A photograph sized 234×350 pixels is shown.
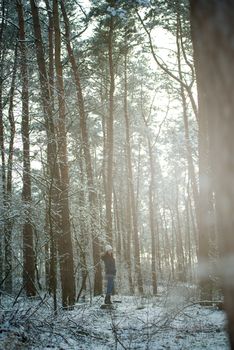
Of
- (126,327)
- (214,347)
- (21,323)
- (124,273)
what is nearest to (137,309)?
(126,327)

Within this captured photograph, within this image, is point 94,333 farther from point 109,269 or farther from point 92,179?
point 92,179

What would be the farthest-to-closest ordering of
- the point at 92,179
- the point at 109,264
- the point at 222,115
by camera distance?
the point at 92,179, the point at 109,264, the point at 222,115

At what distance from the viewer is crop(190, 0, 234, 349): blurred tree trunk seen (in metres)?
1.78

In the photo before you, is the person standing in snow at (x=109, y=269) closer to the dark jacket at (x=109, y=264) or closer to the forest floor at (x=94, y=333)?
the dark jacket at (x=109, y=264)

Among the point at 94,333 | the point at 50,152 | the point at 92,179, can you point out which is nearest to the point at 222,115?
the point at 94,333

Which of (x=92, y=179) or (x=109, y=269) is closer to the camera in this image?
(x=109, y=269)

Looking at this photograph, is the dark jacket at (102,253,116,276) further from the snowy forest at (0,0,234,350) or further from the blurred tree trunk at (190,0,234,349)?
the blurred tree trunk at (190,0,234,349)

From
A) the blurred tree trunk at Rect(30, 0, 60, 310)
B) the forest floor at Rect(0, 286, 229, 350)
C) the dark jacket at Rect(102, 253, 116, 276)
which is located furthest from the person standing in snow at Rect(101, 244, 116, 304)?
the forest floor at Rect(0, 286, 229, 350)

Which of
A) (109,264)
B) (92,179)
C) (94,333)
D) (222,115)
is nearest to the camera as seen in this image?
(222,115)

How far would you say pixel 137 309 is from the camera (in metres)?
10.4

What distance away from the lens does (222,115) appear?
1.81 m

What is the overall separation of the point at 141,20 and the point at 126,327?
12525 mm

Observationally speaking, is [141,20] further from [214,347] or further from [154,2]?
[214,347]

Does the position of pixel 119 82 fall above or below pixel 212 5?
above
